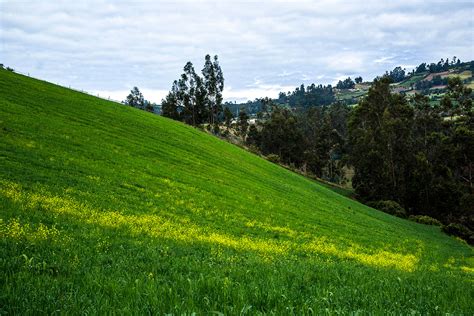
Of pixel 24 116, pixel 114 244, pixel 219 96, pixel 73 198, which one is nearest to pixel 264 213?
pixel 73 198

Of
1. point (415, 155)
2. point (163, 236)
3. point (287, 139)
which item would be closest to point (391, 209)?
point (415, 155)

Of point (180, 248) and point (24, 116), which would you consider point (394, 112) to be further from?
point (180, 248)

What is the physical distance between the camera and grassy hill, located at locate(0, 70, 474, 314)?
18.9ft

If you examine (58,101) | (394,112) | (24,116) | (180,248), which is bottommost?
(180,248)

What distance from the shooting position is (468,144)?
7875cm

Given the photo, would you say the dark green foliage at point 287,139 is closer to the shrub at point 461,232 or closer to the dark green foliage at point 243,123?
the dark green foliage at point 243,123

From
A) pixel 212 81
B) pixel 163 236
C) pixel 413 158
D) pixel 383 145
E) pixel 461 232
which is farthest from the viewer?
pixel 212 81

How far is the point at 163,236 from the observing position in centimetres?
1534

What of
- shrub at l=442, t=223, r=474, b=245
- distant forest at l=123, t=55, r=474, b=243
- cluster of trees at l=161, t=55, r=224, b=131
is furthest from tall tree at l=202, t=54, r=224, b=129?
shrub at l=442, t=223, r=474, b=245

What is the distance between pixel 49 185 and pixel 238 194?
17222 millimetres

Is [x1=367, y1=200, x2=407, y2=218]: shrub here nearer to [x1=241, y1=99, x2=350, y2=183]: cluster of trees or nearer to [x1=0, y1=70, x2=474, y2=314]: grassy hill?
[x1=0, y1=70, x2=474, y2=314]: grassy hill

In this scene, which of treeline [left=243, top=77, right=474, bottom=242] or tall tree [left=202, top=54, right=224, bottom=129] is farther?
tall tree [left=202, top=54, right=224, bottom=129]

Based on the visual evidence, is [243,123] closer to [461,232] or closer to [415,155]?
[415,155]

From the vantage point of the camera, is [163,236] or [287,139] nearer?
[163,236]
